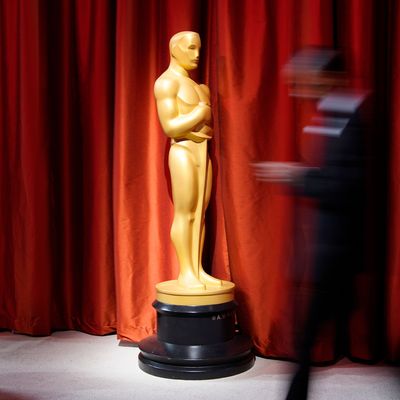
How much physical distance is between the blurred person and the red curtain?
985 mm

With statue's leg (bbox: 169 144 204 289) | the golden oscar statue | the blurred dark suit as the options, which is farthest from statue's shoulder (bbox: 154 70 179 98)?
the blurred dark suit

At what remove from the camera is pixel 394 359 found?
2.84 metres

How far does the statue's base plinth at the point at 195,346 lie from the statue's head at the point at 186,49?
1079 mm

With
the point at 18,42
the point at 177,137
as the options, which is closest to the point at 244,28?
the point at 177,137

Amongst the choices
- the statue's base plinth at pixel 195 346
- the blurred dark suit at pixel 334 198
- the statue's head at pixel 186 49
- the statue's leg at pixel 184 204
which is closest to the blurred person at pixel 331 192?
the blurred dark suit at pixel 334 198

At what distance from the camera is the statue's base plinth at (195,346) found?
270cm

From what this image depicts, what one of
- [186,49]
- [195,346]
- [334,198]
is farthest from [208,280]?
[334,198]

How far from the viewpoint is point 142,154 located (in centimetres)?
329

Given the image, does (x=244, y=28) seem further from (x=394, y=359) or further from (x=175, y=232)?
(x=394, y=359)

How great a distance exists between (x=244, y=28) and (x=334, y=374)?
163 centimetres

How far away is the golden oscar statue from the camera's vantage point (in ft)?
8.95

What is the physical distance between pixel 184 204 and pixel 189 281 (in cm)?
34

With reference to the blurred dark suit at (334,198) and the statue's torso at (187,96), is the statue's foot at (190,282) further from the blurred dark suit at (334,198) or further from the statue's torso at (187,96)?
the blurred dark suit at (334,198)

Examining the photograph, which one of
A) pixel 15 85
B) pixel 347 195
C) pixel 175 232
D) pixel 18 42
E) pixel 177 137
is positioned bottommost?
pixel 175 232
